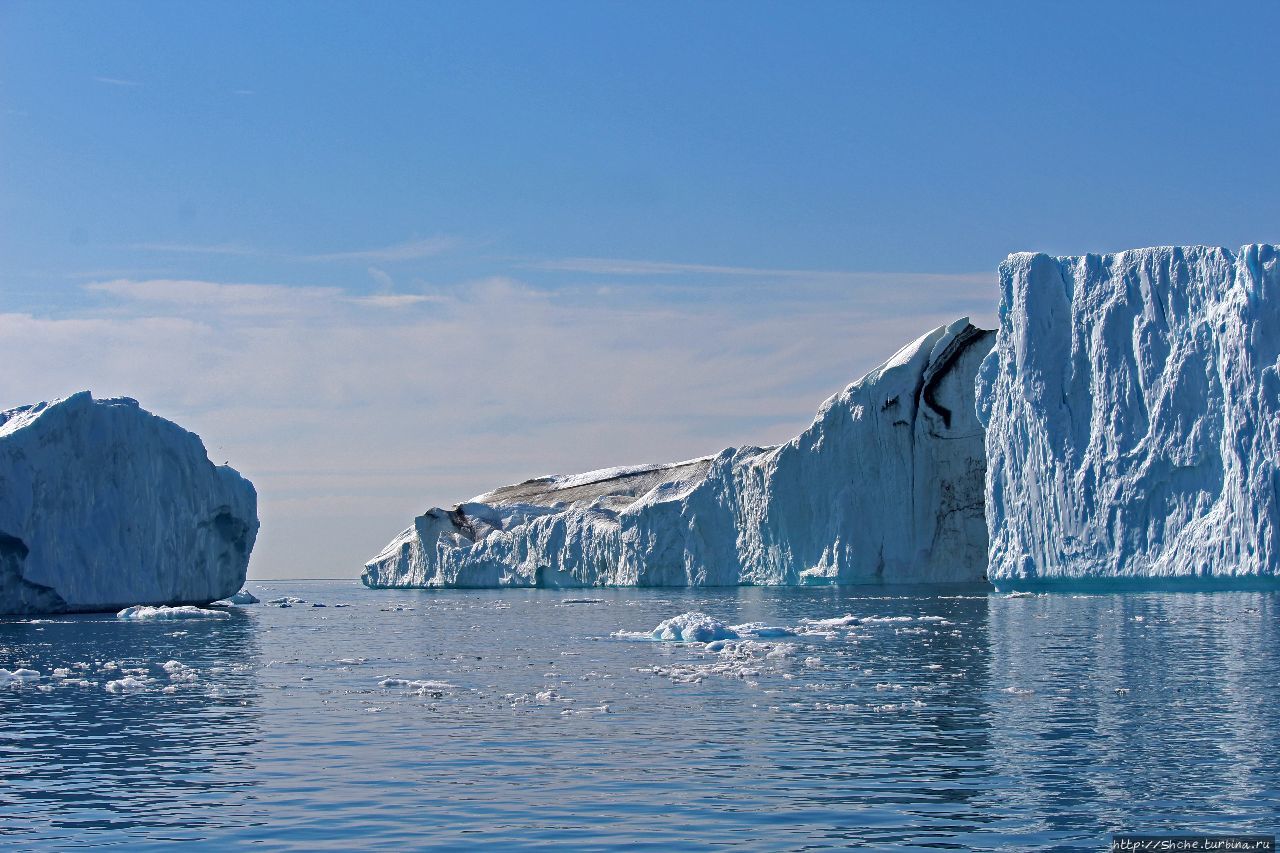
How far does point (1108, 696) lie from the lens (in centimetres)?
1495

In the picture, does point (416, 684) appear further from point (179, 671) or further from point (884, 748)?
point (884, 748)

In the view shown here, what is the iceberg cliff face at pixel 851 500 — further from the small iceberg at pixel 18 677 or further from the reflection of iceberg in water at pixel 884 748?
the small iceberg at pixel 18 677

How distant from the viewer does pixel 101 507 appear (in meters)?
37.2

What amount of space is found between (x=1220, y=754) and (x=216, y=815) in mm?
7864

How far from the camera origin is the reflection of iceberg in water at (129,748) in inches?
372

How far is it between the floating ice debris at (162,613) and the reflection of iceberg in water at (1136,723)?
23078 mm

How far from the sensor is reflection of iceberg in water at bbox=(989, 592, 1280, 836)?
9.27 metres

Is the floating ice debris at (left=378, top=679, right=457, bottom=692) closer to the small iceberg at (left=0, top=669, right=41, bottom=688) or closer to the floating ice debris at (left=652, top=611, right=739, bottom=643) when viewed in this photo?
the small iceberg at (left=0, top=669, right=41, bottom=688)

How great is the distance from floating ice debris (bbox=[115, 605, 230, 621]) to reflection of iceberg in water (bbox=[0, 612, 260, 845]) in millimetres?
13209

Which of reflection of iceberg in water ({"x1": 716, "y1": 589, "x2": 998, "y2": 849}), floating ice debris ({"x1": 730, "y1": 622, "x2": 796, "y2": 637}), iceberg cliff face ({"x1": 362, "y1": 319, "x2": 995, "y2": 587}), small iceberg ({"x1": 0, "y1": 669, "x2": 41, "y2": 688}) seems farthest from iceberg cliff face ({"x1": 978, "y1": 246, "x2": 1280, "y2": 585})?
small iceberg ({"x1": 0, "y1": 669, "x2": 41, "y2": 688})

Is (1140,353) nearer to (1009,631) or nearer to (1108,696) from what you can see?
(1009,631)

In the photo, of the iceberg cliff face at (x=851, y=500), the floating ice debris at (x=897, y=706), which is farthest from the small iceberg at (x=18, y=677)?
the iceberg cliff face at (x=851, y=500)

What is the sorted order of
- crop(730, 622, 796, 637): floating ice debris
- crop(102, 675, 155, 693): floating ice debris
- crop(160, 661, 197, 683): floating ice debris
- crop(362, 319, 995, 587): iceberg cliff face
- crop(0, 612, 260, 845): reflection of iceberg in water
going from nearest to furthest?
crop(0, 612, 260, 845): reflection of iceberg in water → crop(102, 675, 155, 693): floating ice debris → crop(160, 661, 197, 683): floating ice debris → crop(730, 622, 796, 637): floating ice debris → crop(362, 319, 995, 587): iceberg cliff face

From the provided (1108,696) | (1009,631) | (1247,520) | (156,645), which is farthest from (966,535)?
(1108,696)
